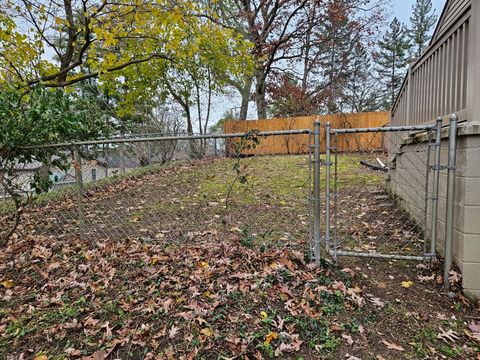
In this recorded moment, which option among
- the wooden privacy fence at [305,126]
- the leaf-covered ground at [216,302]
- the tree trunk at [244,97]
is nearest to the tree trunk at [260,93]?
the tree trunk at [244,97]

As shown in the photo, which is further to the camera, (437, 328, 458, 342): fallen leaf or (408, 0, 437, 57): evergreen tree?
(408, 0, 437, 57): evergreen tree

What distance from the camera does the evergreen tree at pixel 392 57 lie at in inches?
810

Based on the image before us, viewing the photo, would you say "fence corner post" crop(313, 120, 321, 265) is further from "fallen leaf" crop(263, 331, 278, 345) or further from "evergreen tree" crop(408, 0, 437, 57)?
"evergreen tree" crop(408, 0, 437, 57)

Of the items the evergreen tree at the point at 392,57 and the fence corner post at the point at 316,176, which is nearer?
the fence corner post at the point at 316,176

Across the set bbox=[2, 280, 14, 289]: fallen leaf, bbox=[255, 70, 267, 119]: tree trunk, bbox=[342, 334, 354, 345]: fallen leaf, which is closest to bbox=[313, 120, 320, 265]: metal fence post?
bbox=[342, 334, 354, 345]: fallen leaf

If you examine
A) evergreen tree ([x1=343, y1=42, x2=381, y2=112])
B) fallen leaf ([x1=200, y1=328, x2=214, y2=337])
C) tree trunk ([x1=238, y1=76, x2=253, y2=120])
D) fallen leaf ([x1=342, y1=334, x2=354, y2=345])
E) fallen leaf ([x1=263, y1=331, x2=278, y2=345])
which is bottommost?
fallen leaf ([x1=342, y1=334, x2=354, y2=345])

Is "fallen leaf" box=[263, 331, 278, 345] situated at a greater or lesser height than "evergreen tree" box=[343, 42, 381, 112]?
lesser

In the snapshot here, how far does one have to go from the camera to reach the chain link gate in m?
2.48

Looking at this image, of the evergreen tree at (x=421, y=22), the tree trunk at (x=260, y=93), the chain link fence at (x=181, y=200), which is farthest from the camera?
the evergreen tree at (x=421, y=22)

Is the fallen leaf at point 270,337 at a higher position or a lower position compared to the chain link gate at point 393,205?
lower

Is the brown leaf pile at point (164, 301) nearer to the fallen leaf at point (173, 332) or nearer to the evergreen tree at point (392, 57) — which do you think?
the fallen leaf at point (173, 332)

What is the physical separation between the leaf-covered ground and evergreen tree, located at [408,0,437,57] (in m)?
22.6

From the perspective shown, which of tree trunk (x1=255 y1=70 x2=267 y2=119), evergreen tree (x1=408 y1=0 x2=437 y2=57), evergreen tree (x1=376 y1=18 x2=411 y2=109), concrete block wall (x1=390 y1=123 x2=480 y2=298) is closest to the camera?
concrete block wall (x1=390 y1=123 x2=480 y2=298)

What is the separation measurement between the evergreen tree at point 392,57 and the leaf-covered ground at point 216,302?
67.4ft
